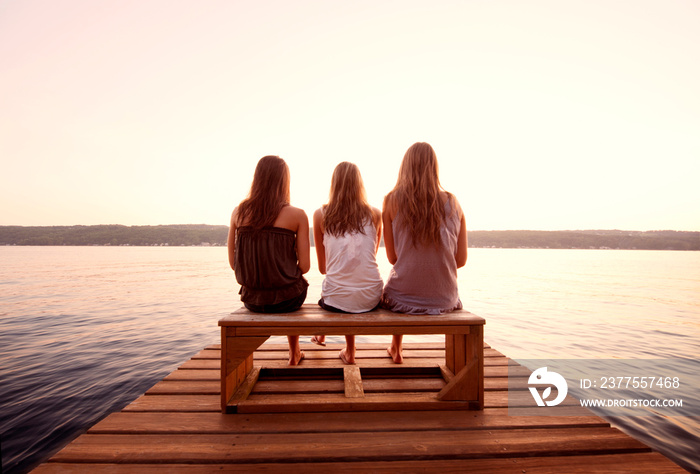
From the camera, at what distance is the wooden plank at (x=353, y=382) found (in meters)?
2.91

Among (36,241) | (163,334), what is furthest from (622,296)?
(36,241)

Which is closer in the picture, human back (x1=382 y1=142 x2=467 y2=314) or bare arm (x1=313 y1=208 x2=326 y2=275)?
human back (x1=382 y1=142 x2=467 y2=314)

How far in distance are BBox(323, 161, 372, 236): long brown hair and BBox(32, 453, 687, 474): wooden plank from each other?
1.81 m

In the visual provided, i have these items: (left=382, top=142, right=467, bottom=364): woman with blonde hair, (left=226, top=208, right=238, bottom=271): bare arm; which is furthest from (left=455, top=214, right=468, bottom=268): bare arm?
(left=226, top=208, right=238, bottom=271): bare arm

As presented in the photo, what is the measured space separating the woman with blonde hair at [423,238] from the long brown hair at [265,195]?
981mm

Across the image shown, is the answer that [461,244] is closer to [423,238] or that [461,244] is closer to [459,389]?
[423,238]

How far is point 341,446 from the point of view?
227 centimetres

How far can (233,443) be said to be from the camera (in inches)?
90.7

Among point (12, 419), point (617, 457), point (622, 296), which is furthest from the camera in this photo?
point (622, 296)

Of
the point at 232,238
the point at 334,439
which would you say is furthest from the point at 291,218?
the point at 334,439

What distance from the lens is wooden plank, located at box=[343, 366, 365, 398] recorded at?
2906 mm

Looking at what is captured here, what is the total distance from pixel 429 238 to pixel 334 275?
2.98ft

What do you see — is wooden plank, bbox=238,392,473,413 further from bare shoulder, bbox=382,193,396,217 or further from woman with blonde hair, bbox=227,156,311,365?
bare shoulder, bbox=382,193,396,217

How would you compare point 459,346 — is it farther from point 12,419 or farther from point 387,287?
point 12,419
